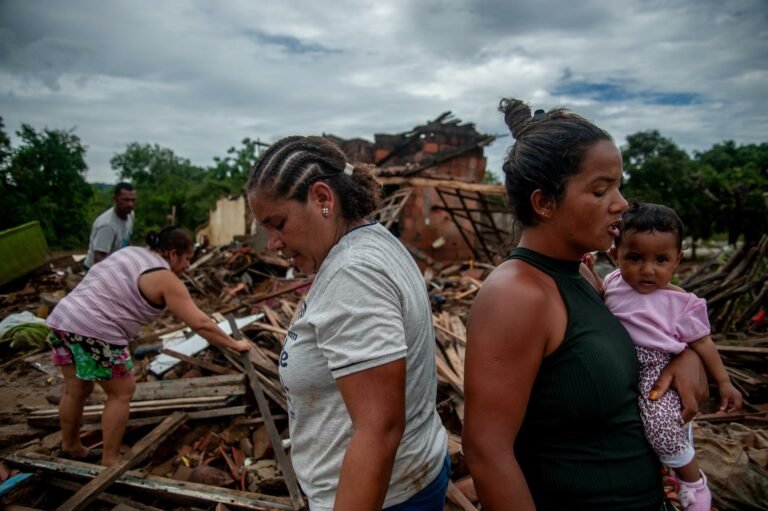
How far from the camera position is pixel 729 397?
5.81 ft

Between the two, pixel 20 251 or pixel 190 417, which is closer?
pixel 190 417

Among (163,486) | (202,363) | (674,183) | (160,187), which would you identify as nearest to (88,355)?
(163,486)

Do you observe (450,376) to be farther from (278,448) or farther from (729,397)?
(729,397)

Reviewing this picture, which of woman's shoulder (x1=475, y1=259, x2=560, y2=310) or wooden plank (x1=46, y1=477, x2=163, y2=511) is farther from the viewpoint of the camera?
wooden plank (x1=46, y1=477, x2=163, y2=511)

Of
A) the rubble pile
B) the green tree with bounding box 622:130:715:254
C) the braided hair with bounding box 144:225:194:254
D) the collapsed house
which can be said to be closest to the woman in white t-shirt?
the rubble pile

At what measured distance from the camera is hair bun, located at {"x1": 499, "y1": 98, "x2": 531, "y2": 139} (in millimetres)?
1621

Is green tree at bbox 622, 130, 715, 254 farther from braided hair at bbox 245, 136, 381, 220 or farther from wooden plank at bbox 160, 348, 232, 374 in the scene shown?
braided hair at bbox 245, 136, 381, 220

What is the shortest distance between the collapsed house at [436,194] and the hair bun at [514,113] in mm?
8936

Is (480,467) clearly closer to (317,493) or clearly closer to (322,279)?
(317,493)

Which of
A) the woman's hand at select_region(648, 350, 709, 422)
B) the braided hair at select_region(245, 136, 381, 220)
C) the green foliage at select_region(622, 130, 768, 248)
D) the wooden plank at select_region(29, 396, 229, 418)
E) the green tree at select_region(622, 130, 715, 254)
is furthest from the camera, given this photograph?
the green tree at select_region(622, 130, 715, 254)

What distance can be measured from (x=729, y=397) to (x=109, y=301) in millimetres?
3920

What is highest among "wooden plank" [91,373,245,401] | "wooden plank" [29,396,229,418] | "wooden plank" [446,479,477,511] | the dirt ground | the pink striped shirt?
the pink striped shirt

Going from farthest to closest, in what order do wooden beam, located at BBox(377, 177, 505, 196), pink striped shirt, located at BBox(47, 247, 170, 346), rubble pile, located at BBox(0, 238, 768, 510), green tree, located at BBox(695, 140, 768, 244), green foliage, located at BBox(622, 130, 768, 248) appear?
green foliage, located at BBox(622, 130, 768, 248)
green tree, located at BBox(695, 140, 768, 244)
wooden beam, located at BBox(377, 177, 505, 196)
pink striped shirt, located at BBox(47, 247, 170, 346)
rubble pile, located at BBox(0, 238, 768, 510)

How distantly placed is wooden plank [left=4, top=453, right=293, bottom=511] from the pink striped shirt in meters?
1.06
